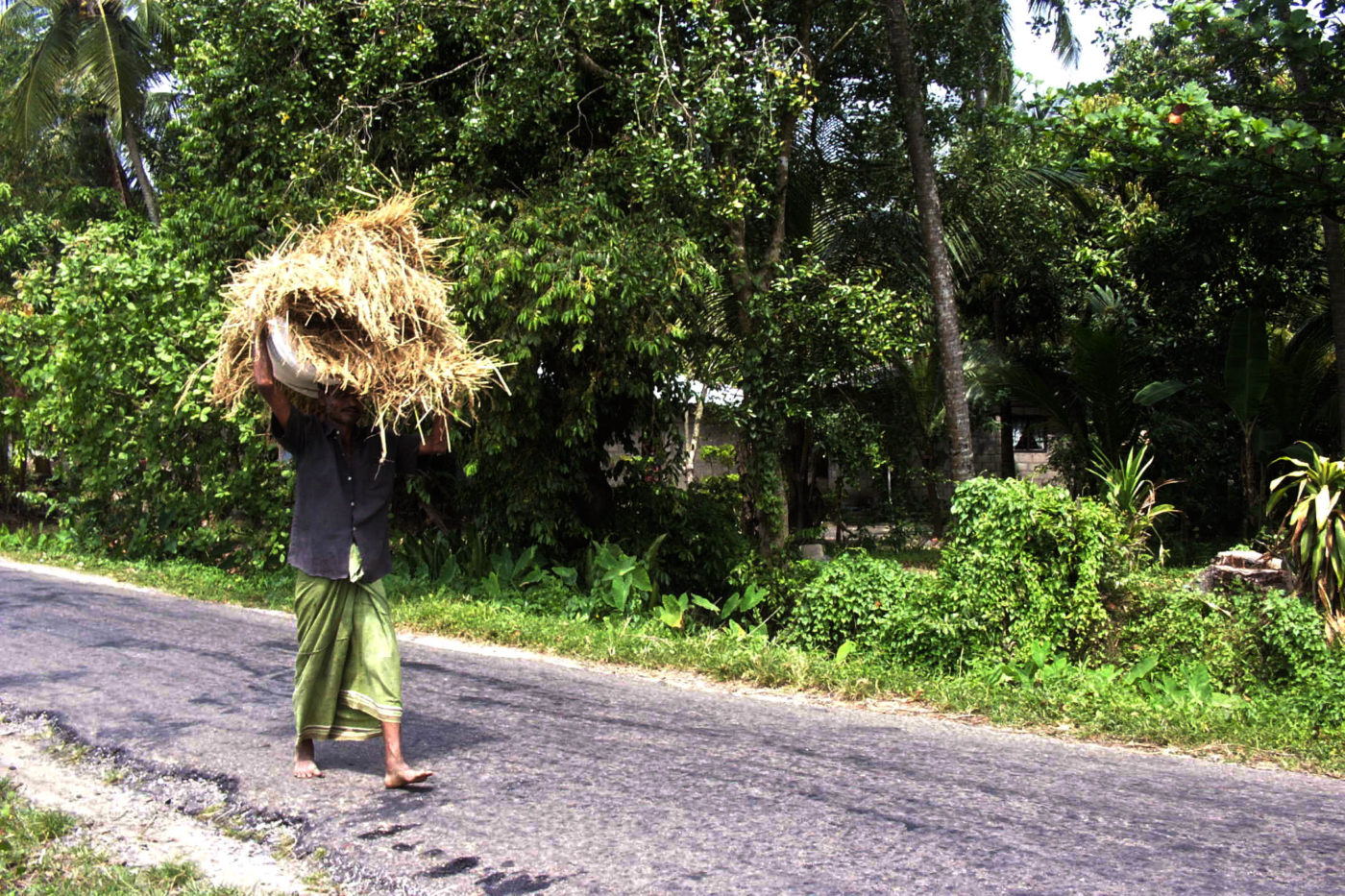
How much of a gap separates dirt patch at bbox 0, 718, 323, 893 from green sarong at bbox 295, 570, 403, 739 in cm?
55

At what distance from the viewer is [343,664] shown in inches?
187

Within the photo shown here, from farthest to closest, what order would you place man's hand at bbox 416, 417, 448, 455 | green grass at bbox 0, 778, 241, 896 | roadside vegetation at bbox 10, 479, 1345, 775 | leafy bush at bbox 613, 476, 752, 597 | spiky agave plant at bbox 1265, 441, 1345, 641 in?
1. leafy bush at bbox 613, 476, 752, 597
2. spiky agave plant at bbox 1265, 441, 1345, 641
3. roadside vegetation at bbox 10, 479, 1345, 775
4. man's hand at bbox 416, 417, 448, 455
5. green grass at bbox 0, 778, 241, 896

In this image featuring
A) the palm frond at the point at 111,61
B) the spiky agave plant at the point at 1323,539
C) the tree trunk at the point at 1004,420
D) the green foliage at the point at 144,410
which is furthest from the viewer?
the tree trunk at the point at 1004,420

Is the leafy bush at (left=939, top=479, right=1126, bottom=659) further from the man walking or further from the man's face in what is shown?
the man's face

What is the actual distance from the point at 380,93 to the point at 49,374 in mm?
6365

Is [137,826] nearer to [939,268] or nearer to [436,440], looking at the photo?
[436,440]

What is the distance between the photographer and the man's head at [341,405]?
472cm

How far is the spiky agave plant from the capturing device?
761 centimetres

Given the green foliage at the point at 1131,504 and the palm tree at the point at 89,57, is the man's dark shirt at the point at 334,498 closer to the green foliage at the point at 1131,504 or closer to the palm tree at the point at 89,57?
the green foliage at the point at 1131,504

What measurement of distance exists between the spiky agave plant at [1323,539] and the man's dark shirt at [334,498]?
647 centimetres

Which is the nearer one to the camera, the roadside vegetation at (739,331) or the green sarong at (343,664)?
the green sarong at (343,664)

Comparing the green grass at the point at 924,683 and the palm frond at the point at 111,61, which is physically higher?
the palm frond at the point at 111,61

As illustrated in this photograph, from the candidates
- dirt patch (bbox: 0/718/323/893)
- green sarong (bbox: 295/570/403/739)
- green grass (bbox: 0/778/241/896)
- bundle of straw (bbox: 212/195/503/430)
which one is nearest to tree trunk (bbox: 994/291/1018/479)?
bundle of straw (bbox: 212/195/503/430)

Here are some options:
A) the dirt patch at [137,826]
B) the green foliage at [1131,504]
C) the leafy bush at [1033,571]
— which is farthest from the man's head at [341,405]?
the green foliage at [1131,504]
